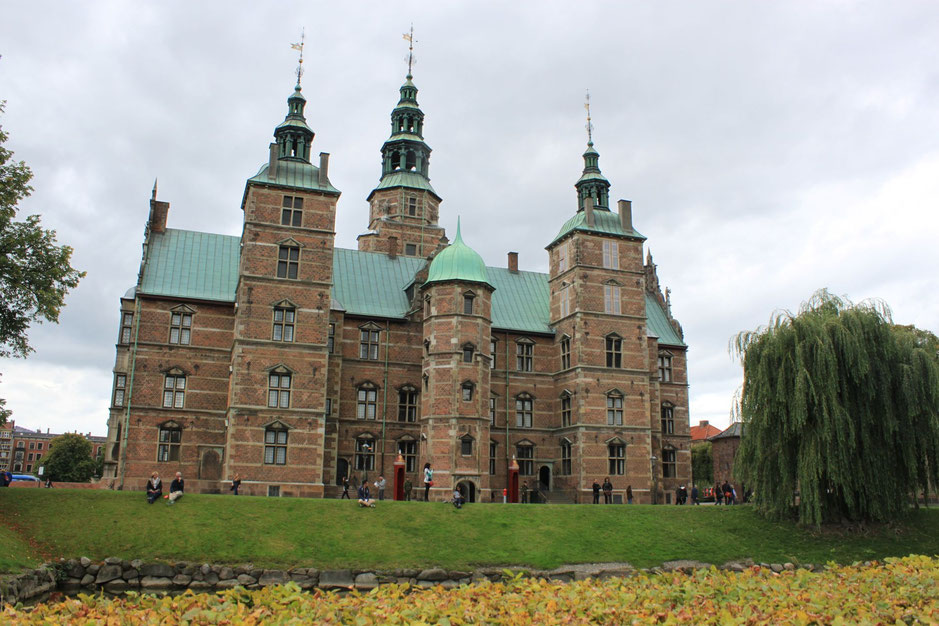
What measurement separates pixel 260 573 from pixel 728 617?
1821cm

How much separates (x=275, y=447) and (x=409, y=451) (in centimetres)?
878

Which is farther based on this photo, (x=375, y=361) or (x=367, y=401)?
(x=375, y=361)

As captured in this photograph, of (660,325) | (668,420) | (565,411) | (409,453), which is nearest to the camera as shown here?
(409,453)

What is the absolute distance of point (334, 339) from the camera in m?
41.5

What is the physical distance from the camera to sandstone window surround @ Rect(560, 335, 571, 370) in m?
45.4

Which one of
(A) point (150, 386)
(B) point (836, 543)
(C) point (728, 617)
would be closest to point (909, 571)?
(C) point (728, 617)

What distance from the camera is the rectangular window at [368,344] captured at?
42656mm

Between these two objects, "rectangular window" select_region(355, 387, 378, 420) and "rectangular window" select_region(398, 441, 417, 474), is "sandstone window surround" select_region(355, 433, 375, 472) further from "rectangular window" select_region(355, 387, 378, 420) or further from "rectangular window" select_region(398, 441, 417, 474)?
"rectangular window" select_region(398, 441, 417, 474)

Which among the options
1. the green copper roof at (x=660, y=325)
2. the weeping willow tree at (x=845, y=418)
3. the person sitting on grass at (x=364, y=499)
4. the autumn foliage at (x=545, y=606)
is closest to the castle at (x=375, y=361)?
the green copper roof at (x=660, y=325)

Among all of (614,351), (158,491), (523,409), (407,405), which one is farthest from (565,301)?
(158,491)

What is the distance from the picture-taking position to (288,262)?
3794 centimetres

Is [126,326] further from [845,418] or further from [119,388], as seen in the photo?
[845,418]

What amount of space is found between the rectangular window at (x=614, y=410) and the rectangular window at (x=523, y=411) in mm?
4958

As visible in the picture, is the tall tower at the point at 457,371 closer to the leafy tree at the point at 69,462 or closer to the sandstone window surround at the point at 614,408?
the sandstone window surround at the point at 614,408
